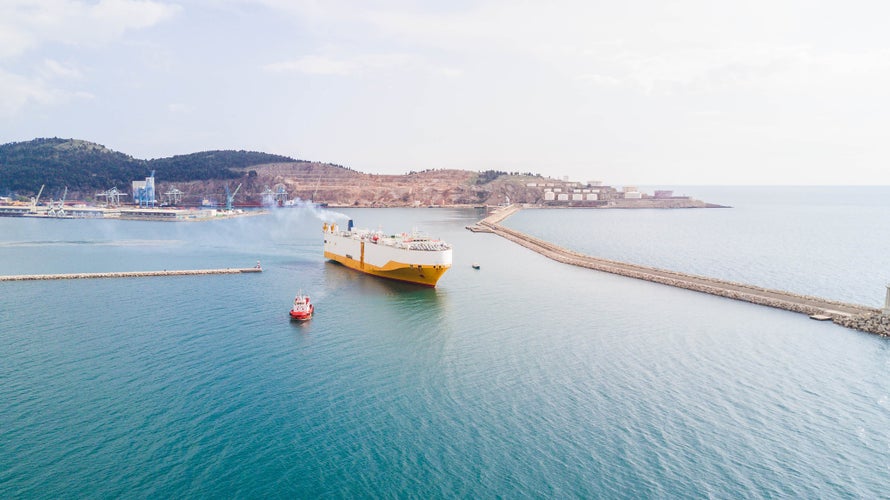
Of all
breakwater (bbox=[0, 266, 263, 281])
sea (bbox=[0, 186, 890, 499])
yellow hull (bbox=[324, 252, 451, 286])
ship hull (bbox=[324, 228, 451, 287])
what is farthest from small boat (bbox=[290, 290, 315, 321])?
breakwater (bbox=[0, 266, 263, 281])

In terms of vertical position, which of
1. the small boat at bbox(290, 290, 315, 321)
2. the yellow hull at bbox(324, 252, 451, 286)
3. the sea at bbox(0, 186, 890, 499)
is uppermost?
the yellow hull at bbox(324, 252, 451, 286)

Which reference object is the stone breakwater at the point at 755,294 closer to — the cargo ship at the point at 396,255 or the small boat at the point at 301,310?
the cargo ship at the point at 396,255

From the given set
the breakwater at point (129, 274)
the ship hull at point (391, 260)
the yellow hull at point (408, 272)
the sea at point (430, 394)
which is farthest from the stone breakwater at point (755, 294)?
the breakwater at point (129, 274)

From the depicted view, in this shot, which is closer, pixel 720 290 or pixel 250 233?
pixel 720 290

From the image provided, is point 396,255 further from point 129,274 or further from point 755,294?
point 755,294

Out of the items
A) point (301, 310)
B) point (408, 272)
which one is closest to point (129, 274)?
point (301, 310)

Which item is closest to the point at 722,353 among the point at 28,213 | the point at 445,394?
the point at 445,394

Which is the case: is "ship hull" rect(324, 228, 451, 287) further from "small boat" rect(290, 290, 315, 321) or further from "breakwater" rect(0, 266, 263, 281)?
"small boat" rect(290, 290, 315, 321)

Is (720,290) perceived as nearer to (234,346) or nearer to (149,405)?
(234,346)
